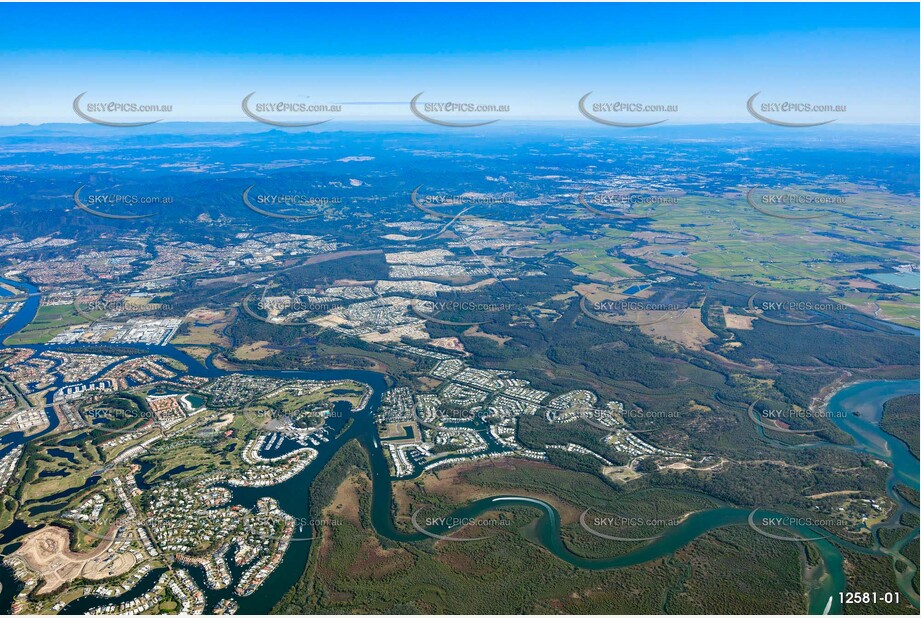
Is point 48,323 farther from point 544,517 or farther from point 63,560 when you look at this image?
point 544,517

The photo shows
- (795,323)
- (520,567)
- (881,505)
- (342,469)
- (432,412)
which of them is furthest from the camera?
(795,323)

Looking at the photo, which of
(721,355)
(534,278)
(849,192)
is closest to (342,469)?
(721,355)

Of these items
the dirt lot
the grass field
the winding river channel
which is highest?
the dirt lot

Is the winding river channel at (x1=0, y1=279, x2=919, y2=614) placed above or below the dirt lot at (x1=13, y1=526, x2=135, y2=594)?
below

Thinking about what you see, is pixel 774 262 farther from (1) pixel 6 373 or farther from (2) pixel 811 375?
(1) pixel 6 373

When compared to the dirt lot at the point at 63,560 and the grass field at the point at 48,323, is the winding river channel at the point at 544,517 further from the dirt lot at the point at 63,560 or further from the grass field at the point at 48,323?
the grass field at the point at 48,323

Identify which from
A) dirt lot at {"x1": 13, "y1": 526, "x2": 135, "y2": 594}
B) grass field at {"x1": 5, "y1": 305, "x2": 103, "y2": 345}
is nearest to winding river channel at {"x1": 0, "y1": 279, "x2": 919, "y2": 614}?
dirt lot at {"x1": 13, "y1": 526, "x2": 135, "y2": 594}

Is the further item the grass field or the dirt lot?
the grass field

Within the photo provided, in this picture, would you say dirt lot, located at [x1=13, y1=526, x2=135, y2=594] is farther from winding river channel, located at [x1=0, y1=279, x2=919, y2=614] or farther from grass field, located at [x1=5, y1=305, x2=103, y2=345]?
grass field, located at [x1=5, y1=305, x2=103, y2=345]

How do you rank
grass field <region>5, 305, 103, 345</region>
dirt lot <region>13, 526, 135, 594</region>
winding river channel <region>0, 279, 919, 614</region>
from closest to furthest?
winding river channel <region>0, 279, 919, 614</region> → dirt lot <region>13, 526, 135, 594</region> → grass field <region>5, 305, 103, 345</region>
